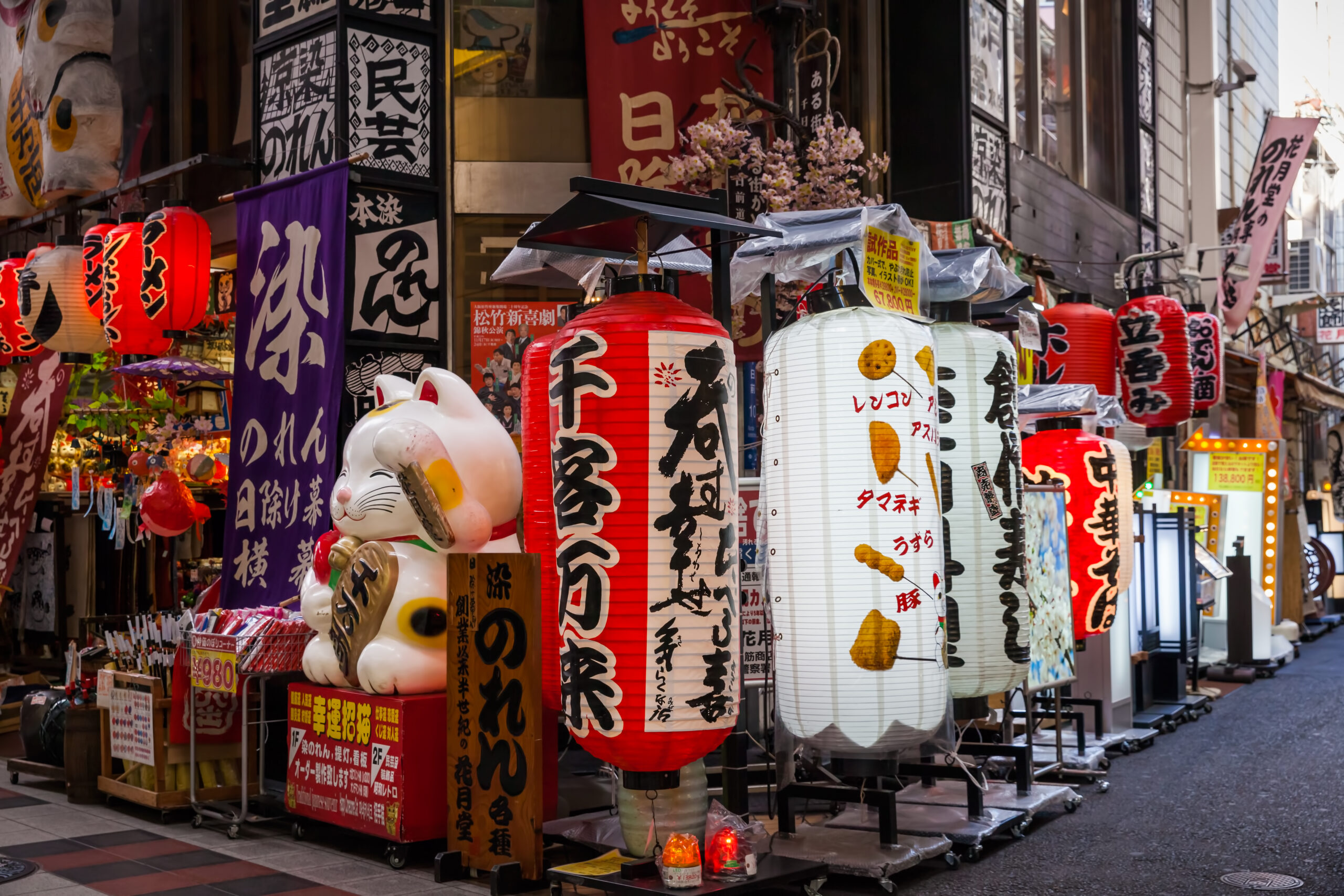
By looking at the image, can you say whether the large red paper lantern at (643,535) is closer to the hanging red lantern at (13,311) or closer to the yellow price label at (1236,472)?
the hanging red lantern at (13,311)

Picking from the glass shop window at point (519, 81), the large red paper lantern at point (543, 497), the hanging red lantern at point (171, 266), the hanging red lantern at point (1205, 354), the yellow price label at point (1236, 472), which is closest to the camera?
the large red paper lantern at point (543, 497)

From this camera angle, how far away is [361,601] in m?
7.17

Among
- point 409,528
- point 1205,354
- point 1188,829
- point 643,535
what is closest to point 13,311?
point 409,528

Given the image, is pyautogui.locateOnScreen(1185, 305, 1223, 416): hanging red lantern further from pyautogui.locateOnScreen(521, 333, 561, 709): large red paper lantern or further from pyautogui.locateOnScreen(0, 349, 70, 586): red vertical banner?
pyautogui.locateOnScreen(0, 349, 70, 586): red vertical banner

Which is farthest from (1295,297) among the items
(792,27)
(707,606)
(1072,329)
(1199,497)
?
(707,606)

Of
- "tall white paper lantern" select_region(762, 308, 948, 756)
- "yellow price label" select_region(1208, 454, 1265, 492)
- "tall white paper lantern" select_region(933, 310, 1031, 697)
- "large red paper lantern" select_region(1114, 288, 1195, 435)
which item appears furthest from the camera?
"yellow price label" select_region(1208, 454, 1265, 492)

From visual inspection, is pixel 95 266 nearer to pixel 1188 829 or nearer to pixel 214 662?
pixel 214 662

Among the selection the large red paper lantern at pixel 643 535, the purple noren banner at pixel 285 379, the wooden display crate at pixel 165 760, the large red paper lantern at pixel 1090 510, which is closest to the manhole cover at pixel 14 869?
the wooden display crate at pixel 165 760

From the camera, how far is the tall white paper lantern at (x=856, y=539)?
629 cm

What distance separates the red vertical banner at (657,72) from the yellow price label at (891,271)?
161 inches

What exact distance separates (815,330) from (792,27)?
5550 mm

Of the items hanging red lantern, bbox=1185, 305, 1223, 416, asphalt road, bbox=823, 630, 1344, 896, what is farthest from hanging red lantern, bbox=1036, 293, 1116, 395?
asphalt road, bbox=823, 630, 1344, 896

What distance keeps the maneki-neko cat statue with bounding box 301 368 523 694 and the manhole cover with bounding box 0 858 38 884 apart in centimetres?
181

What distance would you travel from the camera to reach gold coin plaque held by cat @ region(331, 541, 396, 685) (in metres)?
7.11
